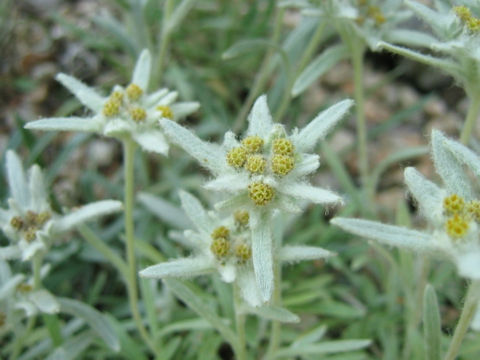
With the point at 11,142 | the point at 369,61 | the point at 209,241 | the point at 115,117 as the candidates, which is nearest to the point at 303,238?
the point at 209,241

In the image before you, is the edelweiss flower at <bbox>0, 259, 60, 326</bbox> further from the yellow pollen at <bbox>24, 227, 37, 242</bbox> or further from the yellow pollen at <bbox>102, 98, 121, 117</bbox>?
the yellow pollen at <bbox>102, 98, 121, 117</bbox>

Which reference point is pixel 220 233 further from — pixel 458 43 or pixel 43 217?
pixel 458 43

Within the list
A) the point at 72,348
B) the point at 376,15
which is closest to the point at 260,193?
the point at 72,348

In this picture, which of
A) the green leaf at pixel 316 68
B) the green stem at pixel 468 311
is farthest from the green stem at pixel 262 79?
the green stem at pixel 468 311

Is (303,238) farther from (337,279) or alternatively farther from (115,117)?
(115,117)

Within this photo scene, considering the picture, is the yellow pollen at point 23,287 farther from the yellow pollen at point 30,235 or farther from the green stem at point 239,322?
the green stem at point 239,322

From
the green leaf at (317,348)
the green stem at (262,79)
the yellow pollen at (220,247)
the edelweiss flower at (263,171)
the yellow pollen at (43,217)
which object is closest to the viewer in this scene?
the edelweiss flower at (263,171)
